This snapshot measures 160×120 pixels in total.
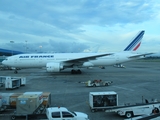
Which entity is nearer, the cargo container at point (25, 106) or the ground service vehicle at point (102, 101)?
the cargo container at point (25, 106)

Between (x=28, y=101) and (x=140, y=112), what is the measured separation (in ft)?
21.5

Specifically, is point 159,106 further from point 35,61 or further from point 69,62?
point 35,61

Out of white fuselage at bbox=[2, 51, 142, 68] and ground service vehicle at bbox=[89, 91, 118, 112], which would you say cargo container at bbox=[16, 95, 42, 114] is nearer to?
ground service vehicle at bbox=[89, 91, 118, 112]

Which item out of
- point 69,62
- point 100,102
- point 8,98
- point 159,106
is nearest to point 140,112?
point 159,106

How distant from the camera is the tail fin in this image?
34844 mm

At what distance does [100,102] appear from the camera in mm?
10695

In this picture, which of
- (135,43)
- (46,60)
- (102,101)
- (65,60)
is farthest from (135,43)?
(102,101)

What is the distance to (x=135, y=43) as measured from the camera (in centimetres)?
3525

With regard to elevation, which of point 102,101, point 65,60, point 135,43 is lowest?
point 102,101

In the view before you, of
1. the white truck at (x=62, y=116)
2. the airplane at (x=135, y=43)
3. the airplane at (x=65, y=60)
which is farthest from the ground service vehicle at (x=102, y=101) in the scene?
the airplane at (x=135, y=43)

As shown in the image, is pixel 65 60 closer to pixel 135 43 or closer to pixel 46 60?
pixel 46 60

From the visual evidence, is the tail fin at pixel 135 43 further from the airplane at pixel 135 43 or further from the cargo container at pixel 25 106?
the cargo container at pixel 25 106

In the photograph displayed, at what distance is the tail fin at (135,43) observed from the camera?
34844 mm

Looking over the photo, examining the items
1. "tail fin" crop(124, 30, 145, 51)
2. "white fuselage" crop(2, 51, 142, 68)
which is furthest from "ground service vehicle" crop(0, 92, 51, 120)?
"tail fin" crop(124, 30, 145, 51)
